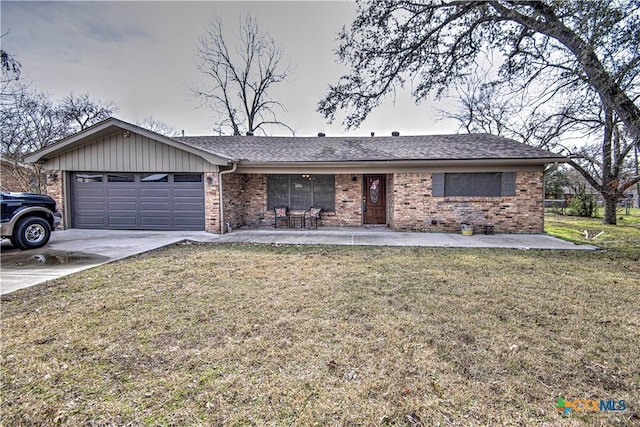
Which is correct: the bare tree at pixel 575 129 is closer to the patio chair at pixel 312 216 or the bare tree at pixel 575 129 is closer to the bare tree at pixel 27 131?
the patio chair at pixel 312 216

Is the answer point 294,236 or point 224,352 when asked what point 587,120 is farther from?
point 224,352

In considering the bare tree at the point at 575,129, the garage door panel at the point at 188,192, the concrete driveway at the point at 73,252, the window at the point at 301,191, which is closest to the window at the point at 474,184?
the bare tree at the point at 575,129

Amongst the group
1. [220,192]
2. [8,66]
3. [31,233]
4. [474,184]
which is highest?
[8,66]

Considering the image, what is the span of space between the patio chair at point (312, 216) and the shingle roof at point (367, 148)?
1.95 m

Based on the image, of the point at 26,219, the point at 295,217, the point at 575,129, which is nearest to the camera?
the point at 26,219

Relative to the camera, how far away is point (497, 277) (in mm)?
5160

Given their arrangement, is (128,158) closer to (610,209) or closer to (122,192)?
(122,192)

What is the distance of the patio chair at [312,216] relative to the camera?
451 inches

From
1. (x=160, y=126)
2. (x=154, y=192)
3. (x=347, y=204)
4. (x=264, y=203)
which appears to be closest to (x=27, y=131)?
(x=160, y=126)

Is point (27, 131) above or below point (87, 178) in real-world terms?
above

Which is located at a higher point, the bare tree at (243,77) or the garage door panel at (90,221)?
the bare tree at (243,77)

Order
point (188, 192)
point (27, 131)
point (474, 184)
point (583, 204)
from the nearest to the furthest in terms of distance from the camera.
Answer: point (188, 192), point (474, 184), point (27, 131), point (583, 204)

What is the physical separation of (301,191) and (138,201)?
565 cm

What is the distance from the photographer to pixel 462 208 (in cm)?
1041
